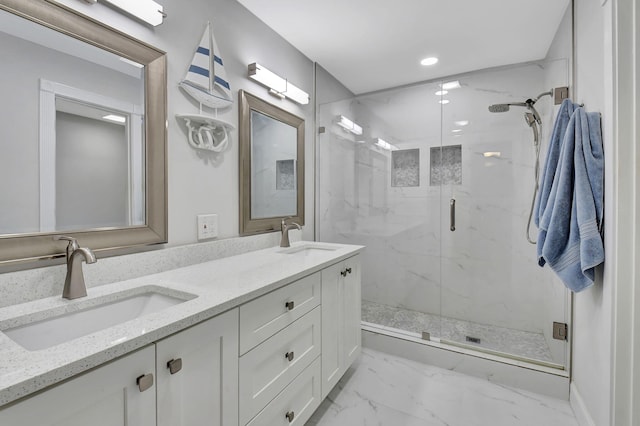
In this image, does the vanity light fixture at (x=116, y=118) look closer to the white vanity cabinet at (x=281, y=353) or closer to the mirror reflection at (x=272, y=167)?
the mirror reflection at (x=272, y=167)

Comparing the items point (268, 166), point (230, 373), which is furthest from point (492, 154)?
point (230, 373)

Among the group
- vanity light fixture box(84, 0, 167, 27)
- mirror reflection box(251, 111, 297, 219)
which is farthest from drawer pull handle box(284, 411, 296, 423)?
vanity light fixture box(84, 0, 167, 27)

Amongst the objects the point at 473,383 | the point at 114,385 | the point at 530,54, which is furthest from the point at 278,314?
the point at 530,54

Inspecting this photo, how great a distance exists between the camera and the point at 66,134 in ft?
3.43

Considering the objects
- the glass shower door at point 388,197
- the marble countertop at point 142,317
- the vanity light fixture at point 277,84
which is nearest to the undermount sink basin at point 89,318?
the marble countertop at point 142,317

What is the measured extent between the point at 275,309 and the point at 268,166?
3.67 feet

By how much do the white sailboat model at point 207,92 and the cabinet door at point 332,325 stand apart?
925 mm

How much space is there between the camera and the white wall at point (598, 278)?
1219 mm

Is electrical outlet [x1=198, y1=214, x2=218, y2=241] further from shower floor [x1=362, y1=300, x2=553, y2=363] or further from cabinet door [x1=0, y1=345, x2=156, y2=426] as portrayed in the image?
shower floor [x1=362, y1=300, x2=553, y2=363]

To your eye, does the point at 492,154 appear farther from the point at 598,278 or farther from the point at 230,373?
the point at 230,373

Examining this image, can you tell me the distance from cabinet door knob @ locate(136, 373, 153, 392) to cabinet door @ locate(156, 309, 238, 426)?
0.03 metres

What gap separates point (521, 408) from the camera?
170 centimetres

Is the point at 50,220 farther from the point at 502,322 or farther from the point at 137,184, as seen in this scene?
the point at 502,322

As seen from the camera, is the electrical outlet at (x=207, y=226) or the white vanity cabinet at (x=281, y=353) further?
the electrical outlet at (x=207, y=226)
